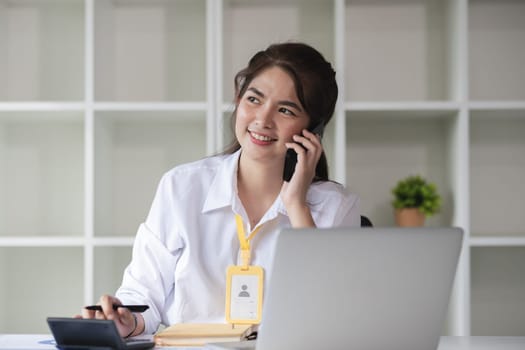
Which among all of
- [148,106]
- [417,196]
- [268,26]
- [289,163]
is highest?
[268,26]

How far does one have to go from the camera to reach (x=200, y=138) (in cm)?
348

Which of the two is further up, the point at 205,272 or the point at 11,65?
the point at 11,65

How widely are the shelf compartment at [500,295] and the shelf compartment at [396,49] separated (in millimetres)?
889

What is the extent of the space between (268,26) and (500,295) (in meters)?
1.78

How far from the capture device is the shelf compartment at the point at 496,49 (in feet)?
11.1

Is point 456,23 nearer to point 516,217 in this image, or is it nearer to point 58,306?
point 516,217

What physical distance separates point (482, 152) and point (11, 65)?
7.90 feet

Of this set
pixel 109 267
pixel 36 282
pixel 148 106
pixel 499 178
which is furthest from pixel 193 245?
pixel 499 178

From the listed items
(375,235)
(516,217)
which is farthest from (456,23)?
(375,235)

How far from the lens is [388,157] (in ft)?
11.2

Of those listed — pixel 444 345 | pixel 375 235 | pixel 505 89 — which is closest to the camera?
pixel 375 235

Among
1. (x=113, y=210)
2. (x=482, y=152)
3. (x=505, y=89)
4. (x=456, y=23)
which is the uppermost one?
(x=456, y=23)

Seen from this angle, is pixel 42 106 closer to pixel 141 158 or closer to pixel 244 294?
pixel 141 158

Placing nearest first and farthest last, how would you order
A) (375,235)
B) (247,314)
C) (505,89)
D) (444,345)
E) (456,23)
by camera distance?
(375,235), (444,345), (247,314), (456,23), (505,89)
